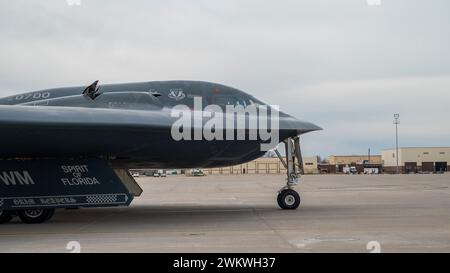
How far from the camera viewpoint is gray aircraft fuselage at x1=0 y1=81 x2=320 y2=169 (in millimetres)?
12870

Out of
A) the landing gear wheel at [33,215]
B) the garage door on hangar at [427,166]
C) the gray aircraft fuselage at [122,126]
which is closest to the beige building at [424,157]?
the garage door on hangar at [427,166]

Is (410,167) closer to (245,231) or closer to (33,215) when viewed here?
→ (33,215)

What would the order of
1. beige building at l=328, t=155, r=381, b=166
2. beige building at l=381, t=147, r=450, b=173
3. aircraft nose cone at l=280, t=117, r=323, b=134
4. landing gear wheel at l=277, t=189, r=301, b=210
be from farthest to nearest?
beige building at l=328, t=155, r=381, b=166, beige building at l=381, t=147, r=450, b=173, landing gear wheel at l=277, t=189, r=301, b=210, aircraft nose cone at l=280, t=117, r=323, b=134

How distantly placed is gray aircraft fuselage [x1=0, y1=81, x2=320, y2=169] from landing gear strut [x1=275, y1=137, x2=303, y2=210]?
0.60 metres

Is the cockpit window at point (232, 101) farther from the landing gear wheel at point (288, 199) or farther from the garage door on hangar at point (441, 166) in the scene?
the garage door on hangar at point (441, 166)

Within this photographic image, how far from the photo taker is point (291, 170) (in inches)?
674

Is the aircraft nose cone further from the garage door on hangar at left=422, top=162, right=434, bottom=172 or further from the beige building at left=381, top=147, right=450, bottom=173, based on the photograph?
the beige building at left=381, top=147, right=450, bottom=173

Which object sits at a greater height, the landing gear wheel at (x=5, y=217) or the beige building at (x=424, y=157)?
the beige building at (x=424, y=157)

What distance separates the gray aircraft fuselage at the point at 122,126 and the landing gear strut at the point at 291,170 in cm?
60

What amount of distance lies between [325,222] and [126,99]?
6359 mm

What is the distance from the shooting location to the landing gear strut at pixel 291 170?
17.0 m

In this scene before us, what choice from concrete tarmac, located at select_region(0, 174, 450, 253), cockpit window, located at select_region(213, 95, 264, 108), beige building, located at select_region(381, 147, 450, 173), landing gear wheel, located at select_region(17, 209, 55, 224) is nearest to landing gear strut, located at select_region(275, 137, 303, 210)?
concrete tarmac, located at select_region(0, 174, 450, 253)
